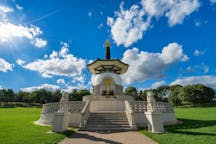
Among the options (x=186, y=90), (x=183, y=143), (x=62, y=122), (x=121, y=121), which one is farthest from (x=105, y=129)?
(x=186, y=90)

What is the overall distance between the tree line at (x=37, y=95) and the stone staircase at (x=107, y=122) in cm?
5526

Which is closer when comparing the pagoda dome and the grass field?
the grass field

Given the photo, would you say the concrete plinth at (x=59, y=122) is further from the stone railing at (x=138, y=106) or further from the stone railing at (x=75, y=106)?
the stone railing at (x=138, y=106)

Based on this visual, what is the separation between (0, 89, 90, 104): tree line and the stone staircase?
5526 cm

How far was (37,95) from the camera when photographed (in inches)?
3258

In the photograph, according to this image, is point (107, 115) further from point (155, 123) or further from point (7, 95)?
point (7, 95)

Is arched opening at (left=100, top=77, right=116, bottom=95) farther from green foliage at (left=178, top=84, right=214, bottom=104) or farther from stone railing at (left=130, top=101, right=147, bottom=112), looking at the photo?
green foliage at (left=178, top=84, right=214, bottom=104)

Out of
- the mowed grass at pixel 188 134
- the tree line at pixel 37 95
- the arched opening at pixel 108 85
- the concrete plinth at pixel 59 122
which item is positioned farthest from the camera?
the tree line at pixel 37 95

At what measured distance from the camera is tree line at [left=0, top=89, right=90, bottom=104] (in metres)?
74.2

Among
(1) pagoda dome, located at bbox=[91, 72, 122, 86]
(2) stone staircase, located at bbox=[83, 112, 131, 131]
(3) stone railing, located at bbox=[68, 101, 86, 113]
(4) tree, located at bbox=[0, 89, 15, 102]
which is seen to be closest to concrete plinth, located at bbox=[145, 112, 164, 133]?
(2) stone staircase, located at bbox=[83, 112, 131, 131]

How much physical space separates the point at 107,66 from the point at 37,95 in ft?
199

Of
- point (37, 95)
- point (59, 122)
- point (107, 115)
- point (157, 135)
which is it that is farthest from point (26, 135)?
point (37, 95)

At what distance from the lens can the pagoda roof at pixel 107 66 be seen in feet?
100

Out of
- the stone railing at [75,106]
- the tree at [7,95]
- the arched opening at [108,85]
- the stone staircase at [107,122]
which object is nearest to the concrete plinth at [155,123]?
the stone staircase at [107,122]
